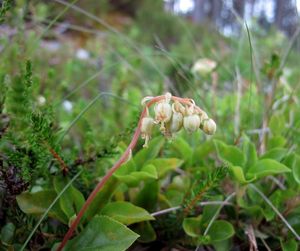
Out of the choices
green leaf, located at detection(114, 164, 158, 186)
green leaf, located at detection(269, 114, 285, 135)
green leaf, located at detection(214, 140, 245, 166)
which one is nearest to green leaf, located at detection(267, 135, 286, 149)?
green leaf, located at detection(269, 114, 285, 135)

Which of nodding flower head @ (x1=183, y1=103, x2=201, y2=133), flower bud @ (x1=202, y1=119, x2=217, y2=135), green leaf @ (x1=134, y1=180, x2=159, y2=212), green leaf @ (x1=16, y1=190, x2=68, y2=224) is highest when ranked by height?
nodding flower head @ (x1=183, y1=103, x2=201, y2=133)

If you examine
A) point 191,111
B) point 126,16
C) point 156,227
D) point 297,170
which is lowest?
point 156,227

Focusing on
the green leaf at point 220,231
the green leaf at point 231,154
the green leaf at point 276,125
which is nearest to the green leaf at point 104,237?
the green leaf at point 220,231

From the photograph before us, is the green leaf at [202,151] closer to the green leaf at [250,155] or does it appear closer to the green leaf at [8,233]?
the green leaf at [250,155]

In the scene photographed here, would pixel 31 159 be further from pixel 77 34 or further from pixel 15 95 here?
pixel 77 34

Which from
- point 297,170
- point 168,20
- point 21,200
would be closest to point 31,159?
point 21,200

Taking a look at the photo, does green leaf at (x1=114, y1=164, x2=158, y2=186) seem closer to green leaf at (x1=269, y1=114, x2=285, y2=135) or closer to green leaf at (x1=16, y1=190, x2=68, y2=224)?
green leaf at (x1=16, y1=190, x2=68, y2=224)

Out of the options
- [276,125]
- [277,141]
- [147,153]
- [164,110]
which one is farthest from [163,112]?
[276,125]
